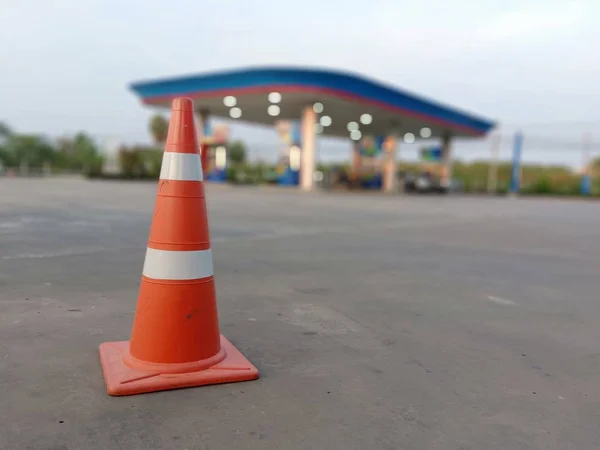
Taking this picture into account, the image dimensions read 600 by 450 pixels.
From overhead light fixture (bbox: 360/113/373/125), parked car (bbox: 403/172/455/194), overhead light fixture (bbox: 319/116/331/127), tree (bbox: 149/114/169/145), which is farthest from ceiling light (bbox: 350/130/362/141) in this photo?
tree (bbox: 149/114/169/145)

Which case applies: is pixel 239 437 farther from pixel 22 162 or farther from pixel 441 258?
pixel 22 162

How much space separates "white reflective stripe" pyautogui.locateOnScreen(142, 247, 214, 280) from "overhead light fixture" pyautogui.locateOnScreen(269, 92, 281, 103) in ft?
73.4

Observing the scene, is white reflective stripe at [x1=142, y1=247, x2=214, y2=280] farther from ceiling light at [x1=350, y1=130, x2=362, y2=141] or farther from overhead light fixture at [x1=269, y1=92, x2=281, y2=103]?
ceiling light at [x1=350, y1=130, x2=362, y2=141]

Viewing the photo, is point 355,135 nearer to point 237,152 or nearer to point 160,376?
point 237,152

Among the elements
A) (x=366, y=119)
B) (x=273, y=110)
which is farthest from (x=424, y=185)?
(x=273, y=110)

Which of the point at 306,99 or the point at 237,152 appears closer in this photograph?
the point at 306,99

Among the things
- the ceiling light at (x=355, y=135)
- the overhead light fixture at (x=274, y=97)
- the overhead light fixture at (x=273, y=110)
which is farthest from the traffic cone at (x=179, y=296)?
the ceiling light at (x=355, y=135)

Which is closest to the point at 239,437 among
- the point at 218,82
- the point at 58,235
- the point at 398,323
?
the point at 398,323

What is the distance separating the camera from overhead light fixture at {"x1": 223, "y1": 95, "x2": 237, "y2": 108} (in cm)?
2553

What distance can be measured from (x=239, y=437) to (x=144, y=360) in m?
0.82

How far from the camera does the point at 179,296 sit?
2549 mm

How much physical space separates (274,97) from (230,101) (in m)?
3.13

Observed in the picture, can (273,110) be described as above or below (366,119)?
above

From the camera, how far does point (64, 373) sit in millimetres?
2490
